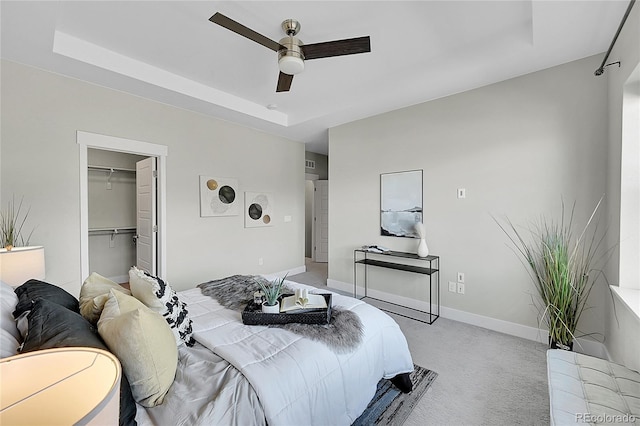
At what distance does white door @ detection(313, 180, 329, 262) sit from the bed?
186 inches

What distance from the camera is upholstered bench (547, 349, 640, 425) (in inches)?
43.9

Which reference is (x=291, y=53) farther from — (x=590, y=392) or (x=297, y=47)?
(x=590, y=392)

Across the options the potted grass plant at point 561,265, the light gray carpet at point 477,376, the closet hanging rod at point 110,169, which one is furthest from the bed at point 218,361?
the closet hanging rod at point 110,169

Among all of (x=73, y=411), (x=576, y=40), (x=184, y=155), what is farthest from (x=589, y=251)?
(x=184, y=155)

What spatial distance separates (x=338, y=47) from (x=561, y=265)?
7.85 feet

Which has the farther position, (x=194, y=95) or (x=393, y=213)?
(x=393, y=213)

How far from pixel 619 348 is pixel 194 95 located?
451cm

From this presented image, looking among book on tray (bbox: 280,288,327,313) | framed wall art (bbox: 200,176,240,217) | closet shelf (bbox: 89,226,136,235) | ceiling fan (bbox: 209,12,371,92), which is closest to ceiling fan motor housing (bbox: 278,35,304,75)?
ceiling fan (bbox: 209,12,371,92)

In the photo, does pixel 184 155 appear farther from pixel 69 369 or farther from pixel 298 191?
pixel 69 369

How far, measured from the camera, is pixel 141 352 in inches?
40.6

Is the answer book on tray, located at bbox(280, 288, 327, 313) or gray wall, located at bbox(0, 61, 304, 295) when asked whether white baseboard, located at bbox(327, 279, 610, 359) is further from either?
gray wall, located at bbox(0, 61, 304, 295)

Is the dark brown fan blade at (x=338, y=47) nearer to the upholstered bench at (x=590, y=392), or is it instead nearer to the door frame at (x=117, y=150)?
the upholstered bench at (x=590, y=392)

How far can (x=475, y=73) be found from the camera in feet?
9.00

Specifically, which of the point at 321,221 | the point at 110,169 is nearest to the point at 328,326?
the point at 110,169
